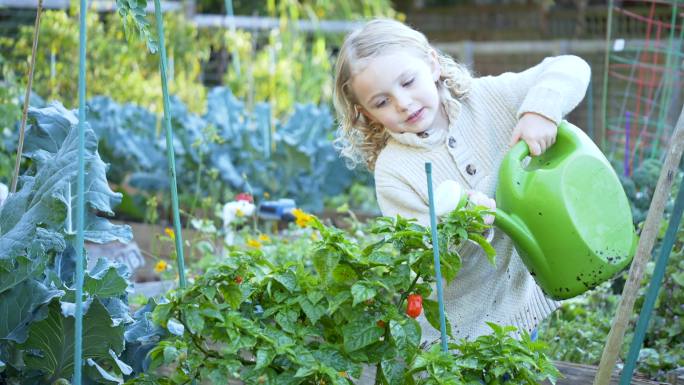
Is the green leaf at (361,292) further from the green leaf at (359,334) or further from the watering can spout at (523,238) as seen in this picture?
the watering can spout at (523,238)

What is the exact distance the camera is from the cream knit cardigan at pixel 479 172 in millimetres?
2180

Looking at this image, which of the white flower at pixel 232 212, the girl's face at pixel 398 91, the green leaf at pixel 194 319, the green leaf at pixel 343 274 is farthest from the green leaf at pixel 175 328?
the white flower at pixel 232 212

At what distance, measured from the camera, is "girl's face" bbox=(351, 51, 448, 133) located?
2.13 m

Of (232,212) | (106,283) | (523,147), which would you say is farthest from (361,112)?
(232,212)

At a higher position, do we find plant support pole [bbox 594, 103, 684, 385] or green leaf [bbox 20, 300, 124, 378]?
plant support pole [bbox 594, 103, 684, 385]

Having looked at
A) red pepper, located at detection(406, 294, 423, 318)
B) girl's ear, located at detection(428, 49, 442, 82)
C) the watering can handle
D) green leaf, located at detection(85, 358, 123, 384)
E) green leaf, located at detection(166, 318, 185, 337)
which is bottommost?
green leaf, located at detection(85, 358, 123, 384)

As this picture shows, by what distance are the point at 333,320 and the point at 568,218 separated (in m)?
0.49

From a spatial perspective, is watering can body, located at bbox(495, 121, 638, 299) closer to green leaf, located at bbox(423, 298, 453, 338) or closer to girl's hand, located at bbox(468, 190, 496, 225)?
girl's hand, located at bbox(468, 190, 496, 225)

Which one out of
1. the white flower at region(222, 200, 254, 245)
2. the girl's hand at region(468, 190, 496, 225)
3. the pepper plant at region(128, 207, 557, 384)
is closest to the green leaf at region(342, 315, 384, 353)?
the pepper plant at region(128, 207, 557, 384)

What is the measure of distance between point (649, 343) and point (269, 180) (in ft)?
8.31

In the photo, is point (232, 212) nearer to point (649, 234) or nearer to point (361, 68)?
point (361, 68)

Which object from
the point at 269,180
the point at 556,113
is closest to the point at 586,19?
the point at 269,180

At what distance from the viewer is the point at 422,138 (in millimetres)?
2221

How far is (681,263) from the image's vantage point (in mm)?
2830
